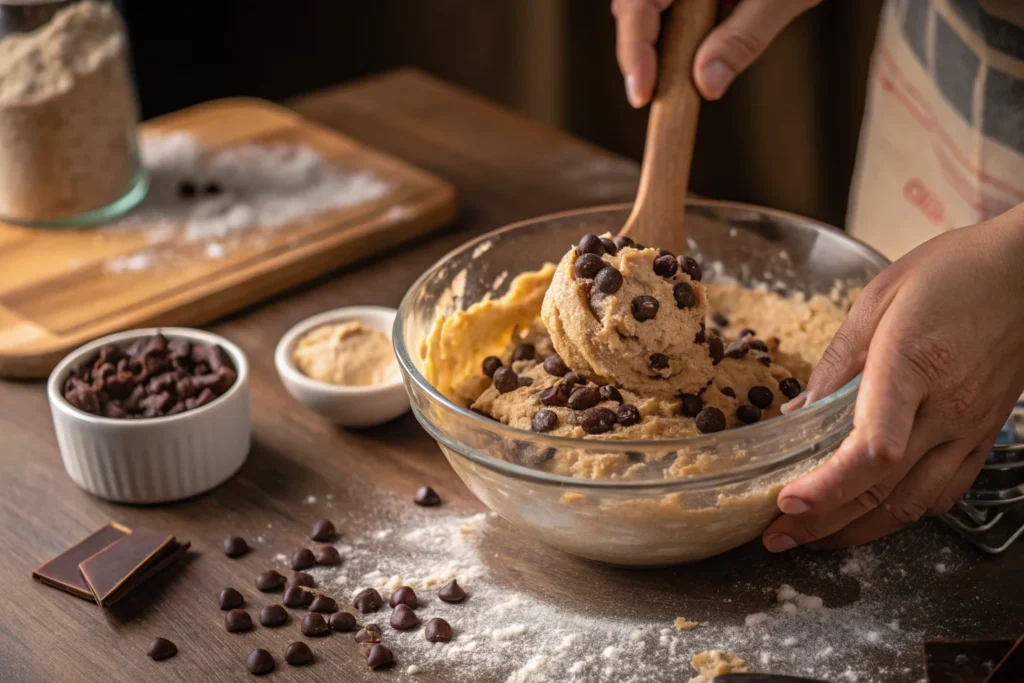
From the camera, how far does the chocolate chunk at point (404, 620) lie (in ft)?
5.25

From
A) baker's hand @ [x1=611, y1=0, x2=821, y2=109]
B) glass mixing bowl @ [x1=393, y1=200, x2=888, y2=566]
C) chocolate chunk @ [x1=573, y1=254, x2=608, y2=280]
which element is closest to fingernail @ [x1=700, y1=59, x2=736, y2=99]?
baker's hand @ [x1=611, y1=0, x2=821, y2=109]

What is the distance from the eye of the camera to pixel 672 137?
78.3 inches

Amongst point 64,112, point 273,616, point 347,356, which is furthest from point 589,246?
point 64,112

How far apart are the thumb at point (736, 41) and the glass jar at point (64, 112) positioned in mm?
1412

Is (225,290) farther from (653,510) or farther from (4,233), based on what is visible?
(653,510)

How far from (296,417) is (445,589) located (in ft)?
1.95

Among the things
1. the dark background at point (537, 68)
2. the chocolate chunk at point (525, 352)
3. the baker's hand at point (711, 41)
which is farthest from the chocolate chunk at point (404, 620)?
the dark background at point (537, 68)

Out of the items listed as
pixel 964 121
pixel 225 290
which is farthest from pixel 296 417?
pixel 964 121

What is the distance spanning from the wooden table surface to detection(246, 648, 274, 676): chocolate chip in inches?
0.8

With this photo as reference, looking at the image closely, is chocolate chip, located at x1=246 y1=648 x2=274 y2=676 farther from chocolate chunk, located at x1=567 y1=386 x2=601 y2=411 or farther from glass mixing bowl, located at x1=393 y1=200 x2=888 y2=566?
chocolate chunk, located at x1=567 y1=386 x2=601 y2=411

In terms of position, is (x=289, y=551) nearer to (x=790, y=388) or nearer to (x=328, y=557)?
(x=328, y=557)

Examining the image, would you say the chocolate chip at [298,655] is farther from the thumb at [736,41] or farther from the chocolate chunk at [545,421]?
the thumb at [736,41]

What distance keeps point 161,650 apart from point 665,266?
2.96 feet

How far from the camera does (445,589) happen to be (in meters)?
1.66
